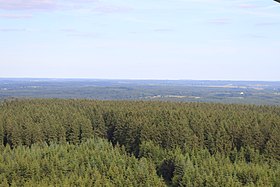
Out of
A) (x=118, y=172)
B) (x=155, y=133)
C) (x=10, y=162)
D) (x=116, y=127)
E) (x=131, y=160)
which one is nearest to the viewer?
(x=118, y=172)

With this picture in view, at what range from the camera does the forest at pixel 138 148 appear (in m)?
→ 56.0

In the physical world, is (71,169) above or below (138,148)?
above

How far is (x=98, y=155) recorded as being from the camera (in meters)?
66.2

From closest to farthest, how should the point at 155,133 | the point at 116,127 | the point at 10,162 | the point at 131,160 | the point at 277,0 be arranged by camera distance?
1. the point at 277,0
2. the point at 10,162
3. the point at 131,160
4. the point at 155,133
5. the point at 116,127

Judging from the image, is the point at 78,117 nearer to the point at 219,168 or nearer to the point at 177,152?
the point at 177,152

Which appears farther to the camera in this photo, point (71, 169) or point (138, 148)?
point (138, 148)

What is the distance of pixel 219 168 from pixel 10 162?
3087 centimetres

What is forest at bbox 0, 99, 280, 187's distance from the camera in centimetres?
5600

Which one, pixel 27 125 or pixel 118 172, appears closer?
pixel 118 172

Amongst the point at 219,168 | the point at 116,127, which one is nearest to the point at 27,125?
the point at 116,127

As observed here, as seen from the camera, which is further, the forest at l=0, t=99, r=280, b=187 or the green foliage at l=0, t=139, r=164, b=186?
the forest at l=0, t=99, r=280, b=187

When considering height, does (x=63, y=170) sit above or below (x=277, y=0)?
below

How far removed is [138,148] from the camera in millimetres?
79938

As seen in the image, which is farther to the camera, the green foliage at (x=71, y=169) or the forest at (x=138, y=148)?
the forest at (x=138, y=148)
